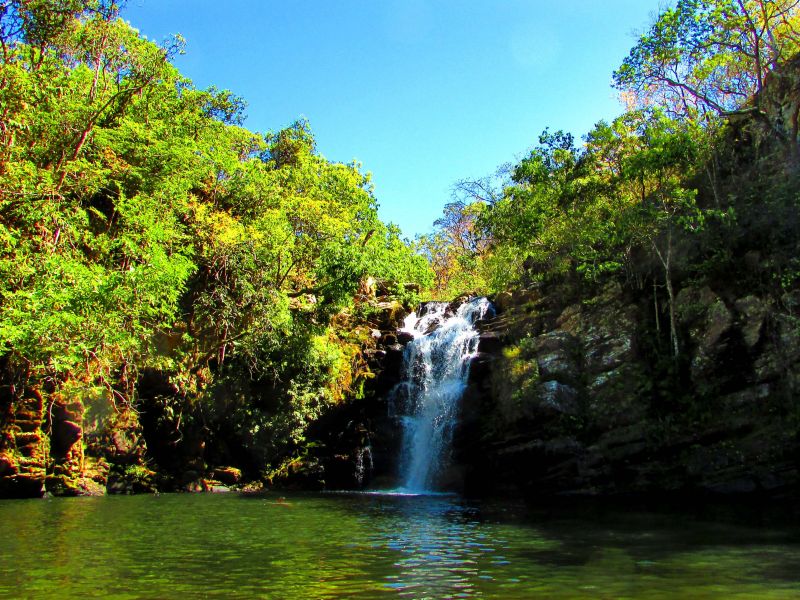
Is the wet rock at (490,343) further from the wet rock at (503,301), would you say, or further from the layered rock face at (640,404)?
the wet rock at (503,301)

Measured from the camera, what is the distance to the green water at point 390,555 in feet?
18.9

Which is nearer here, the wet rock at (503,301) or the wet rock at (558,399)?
the wet rock at (558,399)

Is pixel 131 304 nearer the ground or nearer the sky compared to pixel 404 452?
nearer the sky

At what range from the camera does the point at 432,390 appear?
24.5 metres

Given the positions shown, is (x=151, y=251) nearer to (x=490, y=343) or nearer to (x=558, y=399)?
(x=558, y=399)

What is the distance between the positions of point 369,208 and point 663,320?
13376 millimetres

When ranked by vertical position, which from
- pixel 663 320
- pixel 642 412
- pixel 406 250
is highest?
pixel 406 250

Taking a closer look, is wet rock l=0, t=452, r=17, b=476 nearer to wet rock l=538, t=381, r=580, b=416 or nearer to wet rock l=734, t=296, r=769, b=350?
wet rock l=538, t=381, r=580, b=416

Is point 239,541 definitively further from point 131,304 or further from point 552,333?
point 552,333

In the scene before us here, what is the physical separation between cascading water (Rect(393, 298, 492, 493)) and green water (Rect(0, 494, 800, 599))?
9.42 meters

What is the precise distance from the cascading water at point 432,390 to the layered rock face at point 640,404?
0.96 m

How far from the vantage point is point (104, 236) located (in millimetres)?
16734

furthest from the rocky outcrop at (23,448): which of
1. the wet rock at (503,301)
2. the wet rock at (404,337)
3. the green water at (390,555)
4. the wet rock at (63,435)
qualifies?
the wet rock at (503,301)

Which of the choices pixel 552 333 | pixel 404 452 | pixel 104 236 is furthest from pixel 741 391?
pixel 104 236
